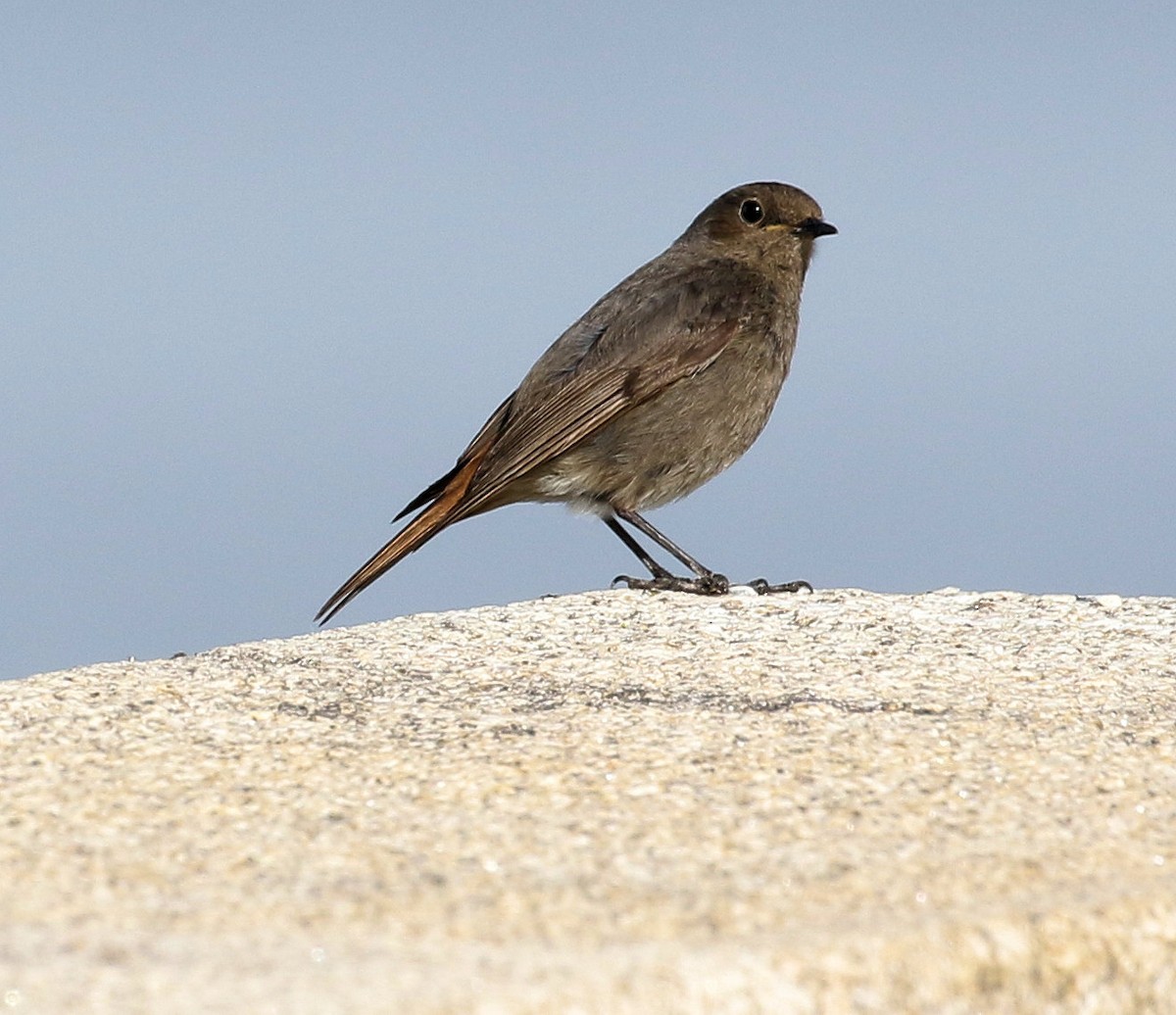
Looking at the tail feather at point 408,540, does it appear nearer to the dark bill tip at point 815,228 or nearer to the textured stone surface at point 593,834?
the textured stone surface at point 593,834

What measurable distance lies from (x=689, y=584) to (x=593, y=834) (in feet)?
12.1

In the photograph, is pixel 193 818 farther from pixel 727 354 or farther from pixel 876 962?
pixel 727 354

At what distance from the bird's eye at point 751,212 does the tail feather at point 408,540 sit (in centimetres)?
195

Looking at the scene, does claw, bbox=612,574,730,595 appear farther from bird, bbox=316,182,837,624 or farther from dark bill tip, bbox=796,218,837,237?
dark bill tip, bbox=796,218,837,237

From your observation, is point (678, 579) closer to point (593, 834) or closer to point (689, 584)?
point (689, 584)

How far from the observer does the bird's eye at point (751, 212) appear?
7832 mm

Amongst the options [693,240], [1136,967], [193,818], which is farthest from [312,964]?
[693,240]

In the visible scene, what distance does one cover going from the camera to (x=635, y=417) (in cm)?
693

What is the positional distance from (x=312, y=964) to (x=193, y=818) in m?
0.93

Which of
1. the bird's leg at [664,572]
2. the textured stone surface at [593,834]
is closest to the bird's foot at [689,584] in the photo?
the bird's leg at [664,572]

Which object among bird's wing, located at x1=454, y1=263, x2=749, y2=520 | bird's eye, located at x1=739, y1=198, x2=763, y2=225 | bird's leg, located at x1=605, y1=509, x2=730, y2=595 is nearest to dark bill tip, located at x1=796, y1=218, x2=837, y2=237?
bird's eye, located at x1=739, y1=198, x2=763, y2=225

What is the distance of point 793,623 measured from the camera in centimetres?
620

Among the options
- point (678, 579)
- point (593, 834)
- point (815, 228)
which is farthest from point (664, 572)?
point (593, 834)

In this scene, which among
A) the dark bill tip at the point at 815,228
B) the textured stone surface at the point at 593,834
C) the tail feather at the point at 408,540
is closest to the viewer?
the textured stone surface at the point at 593,834
